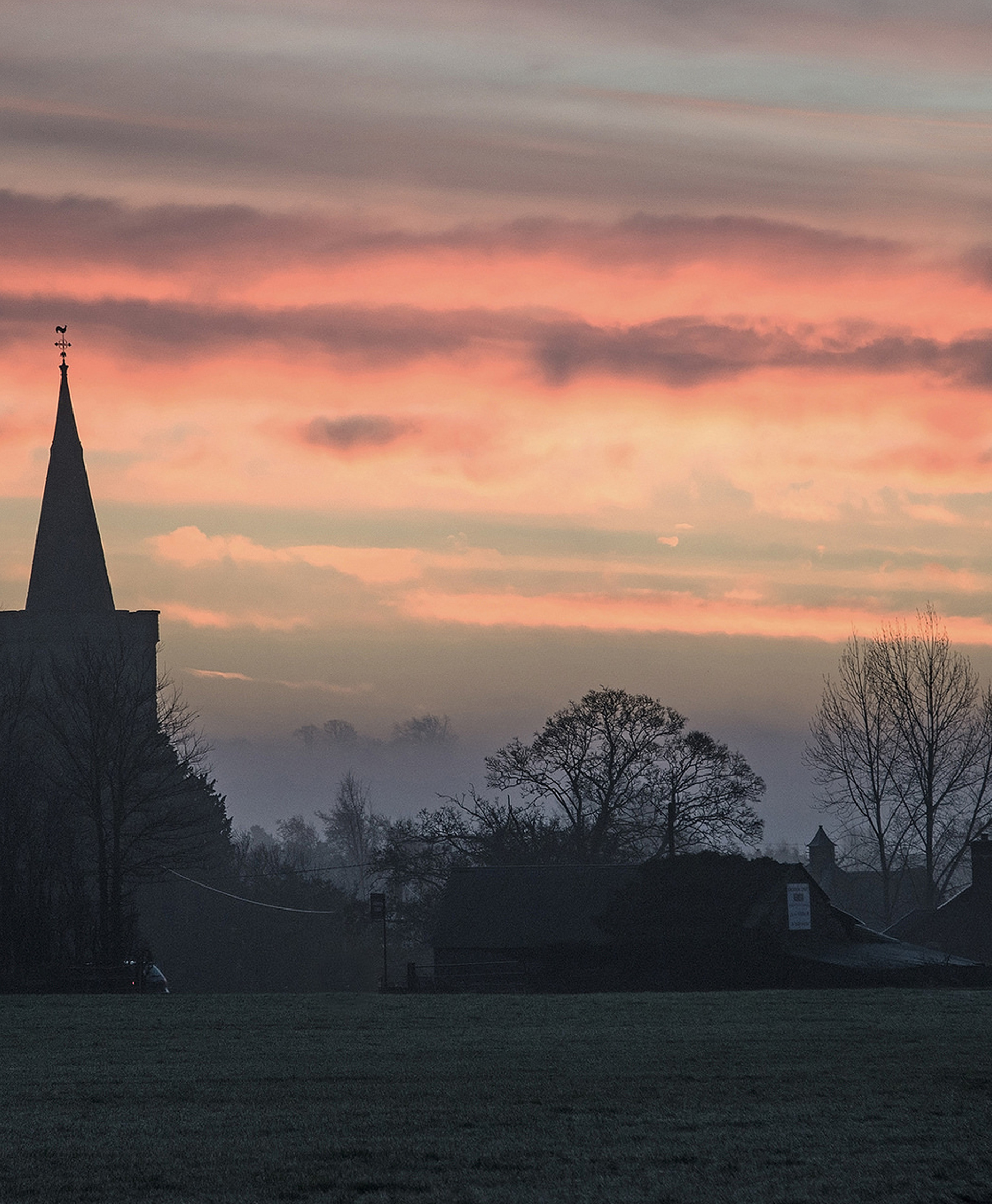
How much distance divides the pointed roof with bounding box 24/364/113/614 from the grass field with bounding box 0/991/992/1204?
6269cm

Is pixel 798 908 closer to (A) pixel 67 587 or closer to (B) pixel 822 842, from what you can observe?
(A) pixel 67 587

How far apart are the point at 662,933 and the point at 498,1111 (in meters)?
38.2

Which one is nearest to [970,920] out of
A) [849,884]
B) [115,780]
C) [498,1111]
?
[115,780]

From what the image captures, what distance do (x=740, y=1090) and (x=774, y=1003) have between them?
18084 mm

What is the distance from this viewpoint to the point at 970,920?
6594 centimetres

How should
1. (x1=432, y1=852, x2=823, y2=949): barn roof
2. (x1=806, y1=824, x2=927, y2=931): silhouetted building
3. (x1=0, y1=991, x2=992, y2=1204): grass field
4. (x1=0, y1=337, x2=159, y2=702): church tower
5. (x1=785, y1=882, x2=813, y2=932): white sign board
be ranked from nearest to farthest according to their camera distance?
(x1=0, y1=991, x2=992, y2=1204): grass field → (x1=432, y1=852, x2=823, y2=949): barn roof → (x1=785, y1=882, x2=813, y2=932): white sign board → (x1=0, y1=337, x2=159, y2=702): church tower → (x1=806, y1=824, x2=927, y2=931): silhouetted building

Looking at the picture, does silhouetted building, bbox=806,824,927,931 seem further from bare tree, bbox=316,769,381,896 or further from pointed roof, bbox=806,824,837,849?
bare tree, bbox=316,769,381,896

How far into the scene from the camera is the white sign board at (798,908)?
53.6 m

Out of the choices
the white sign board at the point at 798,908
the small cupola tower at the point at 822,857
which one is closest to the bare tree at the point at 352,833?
the small cupola tower at the point at 822,857

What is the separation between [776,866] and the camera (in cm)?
5531

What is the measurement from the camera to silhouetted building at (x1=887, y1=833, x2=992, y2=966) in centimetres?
6519

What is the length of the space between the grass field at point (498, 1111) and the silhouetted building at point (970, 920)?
135 ft

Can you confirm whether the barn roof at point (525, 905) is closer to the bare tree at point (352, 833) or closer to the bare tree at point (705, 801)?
the bare tree at point (705, 801)

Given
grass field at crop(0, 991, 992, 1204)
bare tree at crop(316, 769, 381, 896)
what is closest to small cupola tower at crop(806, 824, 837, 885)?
bare tree at crop(316, 769, 381, 896)
